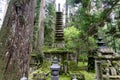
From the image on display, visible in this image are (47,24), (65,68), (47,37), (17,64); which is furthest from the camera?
(47,37)

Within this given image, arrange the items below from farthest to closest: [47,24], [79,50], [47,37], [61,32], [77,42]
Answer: [47,37]
[47,24]
[79,50]
[77,42]
[61,32]

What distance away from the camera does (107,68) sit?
4266 millimetres

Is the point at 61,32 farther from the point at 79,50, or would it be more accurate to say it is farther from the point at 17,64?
the point at 17,64

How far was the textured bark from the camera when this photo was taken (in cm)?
247

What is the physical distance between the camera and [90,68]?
8.78 meters

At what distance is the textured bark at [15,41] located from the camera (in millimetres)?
2469

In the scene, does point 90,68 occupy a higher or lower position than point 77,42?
lower

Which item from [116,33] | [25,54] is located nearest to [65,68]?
[116,33]

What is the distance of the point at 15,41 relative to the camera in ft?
8.33

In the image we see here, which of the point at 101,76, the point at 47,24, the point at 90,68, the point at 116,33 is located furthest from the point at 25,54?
the point at 47,24

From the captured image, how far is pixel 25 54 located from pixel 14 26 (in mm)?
443

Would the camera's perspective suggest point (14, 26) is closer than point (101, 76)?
Yes

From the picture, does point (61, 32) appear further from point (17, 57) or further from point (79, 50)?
point (17, 57)

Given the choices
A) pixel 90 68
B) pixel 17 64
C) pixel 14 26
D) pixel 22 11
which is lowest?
pixel 90 68
